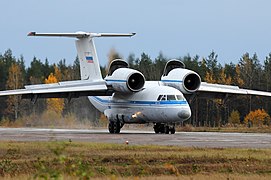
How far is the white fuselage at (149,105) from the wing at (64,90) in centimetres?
117

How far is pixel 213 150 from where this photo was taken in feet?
78.7

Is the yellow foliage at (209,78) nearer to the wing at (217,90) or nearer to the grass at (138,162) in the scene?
the wing at (217,90)

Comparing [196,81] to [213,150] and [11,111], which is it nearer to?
[213,150]

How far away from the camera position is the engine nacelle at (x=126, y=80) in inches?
1682

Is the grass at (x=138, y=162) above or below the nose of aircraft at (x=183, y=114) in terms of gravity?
below

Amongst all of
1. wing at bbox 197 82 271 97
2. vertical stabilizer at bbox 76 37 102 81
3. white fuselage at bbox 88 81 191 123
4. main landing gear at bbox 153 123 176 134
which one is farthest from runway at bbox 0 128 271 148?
vertical stabilizer at bbox 76 37 102 81

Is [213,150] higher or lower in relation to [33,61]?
lower

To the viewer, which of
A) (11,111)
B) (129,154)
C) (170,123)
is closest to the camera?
(129,154)

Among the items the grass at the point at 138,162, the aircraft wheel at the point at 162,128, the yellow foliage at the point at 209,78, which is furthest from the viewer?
the yellow foliage at the point at 209,78

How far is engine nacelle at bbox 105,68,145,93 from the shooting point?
4272 cm

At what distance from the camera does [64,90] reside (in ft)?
148

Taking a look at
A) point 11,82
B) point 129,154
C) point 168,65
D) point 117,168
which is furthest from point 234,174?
point 11,82

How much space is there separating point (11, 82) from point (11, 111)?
8300mm

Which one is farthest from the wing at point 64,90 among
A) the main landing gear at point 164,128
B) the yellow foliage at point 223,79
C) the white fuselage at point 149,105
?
the yellow foliage at point 223,79
